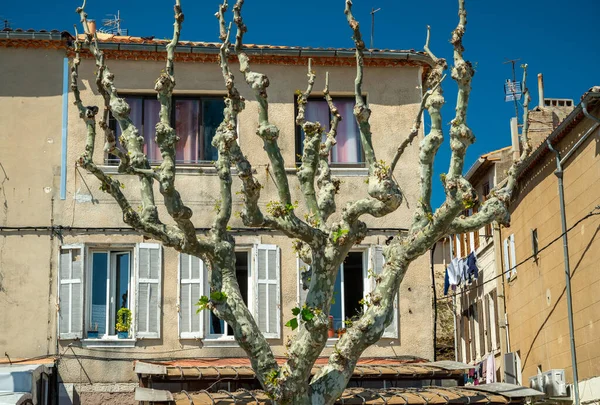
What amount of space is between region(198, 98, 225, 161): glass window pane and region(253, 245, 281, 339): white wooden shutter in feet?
7.01

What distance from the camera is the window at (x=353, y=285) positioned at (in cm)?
1902

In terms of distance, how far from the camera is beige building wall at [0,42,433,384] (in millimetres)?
18422

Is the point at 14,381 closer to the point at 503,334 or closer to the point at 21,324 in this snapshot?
the point at 21,324

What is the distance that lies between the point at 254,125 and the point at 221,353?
14.4ft

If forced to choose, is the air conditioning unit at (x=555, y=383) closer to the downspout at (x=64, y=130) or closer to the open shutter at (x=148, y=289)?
the open shutter at (x=148, y=289)

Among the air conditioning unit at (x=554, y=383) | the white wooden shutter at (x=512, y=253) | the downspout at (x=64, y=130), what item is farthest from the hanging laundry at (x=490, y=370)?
the downspout at (x=64, y=130)

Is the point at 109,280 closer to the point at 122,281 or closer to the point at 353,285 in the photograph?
the point at 122,281

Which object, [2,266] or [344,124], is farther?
[344,124]

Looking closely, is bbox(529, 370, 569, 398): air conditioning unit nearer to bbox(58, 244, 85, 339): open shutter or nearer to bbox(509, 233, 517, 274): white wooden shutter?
bbox(509, 233, 517, 274): white wooden shutter

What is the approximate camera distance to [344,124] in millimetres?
20109

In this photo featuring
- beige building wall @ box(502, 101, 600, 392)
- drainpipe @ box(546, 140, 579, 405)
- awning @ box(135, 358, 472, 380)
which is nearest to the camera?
awning @ box(135, 358, 472, 380)

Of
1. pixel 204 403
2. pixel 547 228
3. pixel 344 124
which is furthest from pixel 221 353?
pixel 547 228

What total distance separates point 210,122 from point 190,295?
11.2ft

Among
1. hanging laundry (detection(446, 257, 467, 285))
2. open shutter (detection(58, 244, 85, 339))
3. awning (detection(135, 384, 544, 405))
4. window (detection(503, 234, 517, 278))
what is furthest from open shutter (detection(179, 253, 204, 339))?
hanging laundry (detection(446, 257, 467, 285))
